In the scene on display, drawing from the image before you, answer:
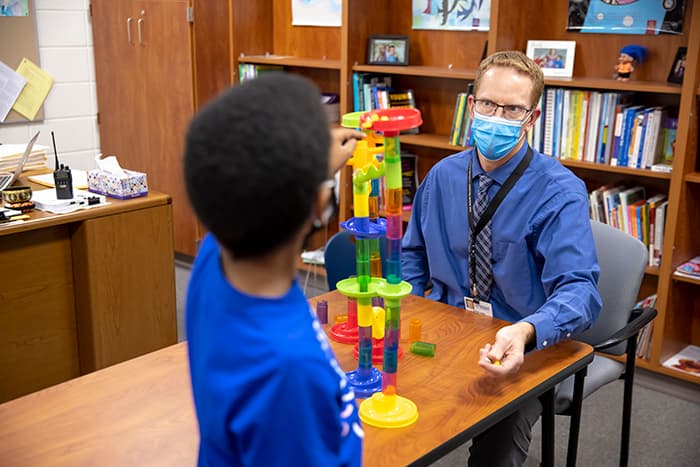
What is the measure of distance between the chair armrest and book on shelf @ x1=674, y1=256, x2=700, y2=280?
937 millimetres

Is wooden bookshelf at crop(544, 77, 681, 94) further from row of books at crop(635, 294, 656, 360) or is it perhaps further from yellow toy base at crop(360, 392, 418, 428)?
yellow toy base at crop(360, 392, 418, 428)

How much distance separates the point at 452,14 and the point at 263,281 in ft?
10.5

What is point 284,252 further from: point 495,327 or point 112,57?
point 112,57

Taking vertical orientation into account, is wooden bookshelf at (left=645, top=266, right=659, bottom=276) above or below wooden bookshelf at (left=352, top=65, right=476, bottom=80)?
below

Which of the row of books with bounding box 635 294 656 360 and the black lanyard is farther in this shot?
the row of books with bounding box 635 294 656 360

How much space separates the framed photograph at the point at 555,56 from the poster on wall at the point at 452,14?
1.11 ft

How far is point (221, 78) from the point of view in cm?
438

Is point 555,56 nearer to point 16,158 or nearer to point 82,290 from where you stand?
point 82,290

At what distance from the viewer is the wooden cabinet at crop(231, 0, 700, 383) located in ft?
9.82

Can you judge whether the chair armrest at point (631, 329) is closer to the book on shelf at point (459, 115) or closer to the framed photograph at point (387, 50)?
the book on shelf at point (459, 115)

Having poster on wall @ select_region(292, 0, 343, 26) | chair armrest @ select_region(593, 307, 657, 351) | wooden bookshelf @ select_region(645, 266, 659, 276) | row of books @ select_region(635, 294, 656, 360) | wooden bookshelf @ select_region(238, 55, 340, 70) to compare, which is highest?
poster on wall @ select_region(292, 0, 343, 26)

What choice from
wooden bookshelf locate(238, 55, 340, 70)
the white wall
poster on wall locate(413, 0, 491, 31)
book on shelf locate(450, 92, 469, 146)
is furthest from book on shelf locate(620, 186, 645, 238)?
the white wall

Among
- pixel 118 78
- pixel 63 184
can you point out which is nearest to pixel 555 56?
pixel 63 184

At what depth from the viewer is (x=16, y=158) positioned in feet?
9.89
